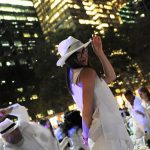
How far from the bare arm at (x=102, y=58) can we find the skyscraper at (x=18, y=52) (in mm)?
36528

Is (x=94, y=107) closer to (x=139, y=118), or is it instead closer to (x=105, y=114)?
(x=105, y=114)

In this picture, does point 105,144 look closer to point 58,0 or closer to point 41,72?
point 41,72

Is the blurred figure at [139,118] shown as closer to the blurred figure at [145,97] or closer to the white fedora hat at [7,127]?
the blurred figure at [145,97]

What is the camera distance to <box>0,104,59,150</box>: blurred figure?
4.01m

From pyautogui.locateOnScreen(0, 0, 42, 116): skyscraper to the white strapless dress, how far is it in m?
36.9

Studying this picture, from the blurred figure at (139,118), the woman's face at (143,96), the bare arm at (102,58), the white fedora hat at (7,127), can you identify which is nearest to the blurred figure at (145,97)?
the woman's face at (143,96)

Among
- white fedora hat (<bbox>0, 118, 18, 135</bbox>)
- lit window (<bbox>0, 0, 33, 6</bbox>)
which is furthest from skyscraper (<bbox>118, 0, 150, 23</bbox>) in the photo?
white fedora hat (<bbox>0, 118, 18, 135</bbox>)

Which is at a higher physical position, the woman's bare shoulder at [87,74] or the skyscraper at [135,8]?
the skyscraper at [135,8]

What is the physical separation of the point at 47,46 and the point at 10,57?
1551cm

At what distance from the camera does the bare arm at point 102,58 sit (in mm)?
3100

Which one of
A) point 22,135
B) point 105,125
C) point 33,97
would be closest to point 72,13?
point 33,97

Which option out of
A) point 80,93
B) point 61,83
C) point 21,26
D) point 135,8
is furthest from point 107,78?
point 21,26

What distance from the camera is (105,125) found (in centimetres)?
273

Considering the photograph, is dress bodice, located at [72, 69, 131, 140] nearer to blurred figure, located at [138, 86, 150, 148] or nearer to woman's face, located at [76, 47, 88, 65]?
woman's face, located at [76, 47, 88, 65]
